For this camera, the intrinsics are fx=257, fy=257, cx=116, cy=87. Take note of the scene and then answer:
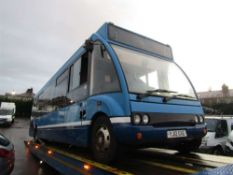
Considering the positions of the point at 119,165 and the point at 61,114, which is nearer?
the point at 119,165

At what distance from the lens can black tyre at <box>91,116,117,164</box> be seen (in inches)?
152

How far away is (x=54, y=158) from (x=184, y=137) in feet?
8.52

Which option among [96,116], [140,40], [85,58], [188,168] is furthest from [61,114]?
[188,168]

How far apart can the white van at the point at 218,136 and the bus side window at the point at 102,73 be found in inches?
303

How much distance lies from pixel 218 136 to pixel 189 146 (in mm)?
6731

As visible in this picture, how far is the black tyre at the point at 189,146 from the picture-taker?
472 centimetres

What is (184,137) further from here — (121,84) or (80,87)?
(80,87)

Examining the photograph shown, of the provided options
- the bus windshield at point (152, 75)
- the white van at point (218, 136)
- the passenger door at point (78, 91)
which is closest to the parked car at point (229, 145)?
the white van at point (218, 136)

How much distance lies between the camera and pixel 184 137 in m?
4.13

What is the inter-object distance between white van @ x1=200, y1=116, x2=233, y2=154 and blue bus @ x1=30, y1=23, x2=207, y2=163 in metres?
6.50

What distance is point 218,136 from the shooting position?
1081 centimetres

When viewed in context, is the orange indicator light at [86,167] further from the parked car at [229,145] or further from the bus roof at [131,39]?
→ the parked car at [229,145]

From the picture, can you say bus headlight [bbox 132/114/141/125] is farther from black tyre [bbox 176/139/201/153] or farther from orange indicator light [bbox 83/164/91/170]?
black tyre [bbox 176/139/201/153]

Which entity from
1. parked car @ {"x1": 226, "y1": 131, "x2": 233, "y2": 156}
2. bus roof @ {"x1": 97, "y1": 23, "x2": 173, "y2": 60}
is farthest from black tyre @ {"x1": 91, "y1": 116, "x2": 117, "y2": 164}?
parked car @ {"x1": 226, "y1": 131, "x2": 233, "y2": 156}
